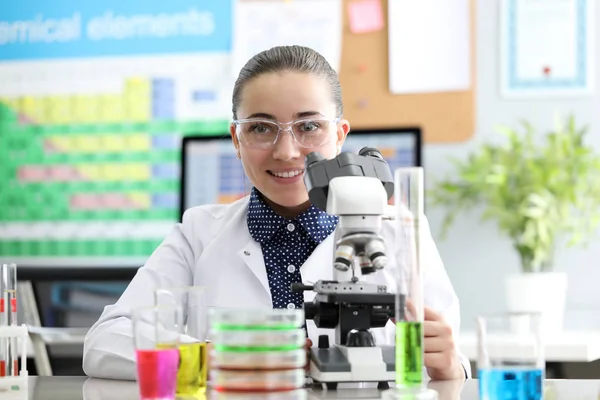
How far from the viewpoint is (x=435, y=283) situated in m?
1.62

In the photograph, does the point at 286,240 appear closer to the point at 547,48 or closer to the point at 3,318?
the point at 3,318

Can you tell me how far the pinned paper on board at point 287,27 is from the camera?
3082mm

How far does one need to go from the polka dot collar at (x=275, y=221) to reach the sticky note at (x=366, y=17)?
1.43 metres

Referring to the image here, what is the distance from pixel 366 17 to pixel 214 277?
1.60 m

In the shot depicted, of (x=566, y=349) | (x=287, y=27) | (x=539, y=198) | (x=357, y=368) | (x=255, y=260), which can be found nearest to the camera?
(x=357, y=368)

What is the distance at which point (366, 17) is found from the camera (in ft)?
10.0

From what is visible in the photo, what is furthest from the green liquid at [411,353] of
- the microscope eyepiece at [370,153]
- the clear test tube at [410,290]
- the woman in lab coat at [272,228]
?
the woman in lab coat at [272,228]

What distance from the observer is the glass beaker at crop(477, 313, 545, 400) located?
1001 millimetres

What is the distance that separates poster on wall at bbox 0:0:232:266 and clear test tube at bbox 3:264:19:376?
1.99m

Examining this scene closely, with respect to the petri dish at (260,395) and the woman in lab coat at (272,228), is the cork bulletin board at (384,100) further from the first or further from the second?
the petri dish at (260,395)

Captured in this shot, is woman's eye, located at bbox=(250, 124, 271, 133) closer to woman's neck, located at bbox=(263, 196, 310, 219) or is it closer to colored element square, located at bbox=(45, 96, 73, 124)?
woman's neck, located at bbox=(263, 196, 310, 219)

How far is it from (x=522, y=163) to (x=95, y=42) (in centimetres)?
170

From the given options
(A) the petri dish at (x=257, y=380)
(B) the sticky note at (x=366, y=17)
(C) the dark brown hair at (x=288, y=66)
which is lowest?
(A) the petri dish at (x=257, y=380)

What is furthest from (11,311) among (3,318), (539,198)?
(539,198)
